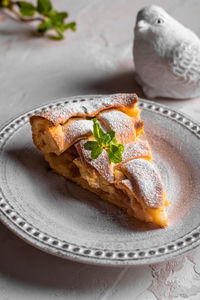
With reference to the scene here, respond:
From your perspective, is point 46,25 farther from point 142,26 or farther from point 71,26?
point 142,26

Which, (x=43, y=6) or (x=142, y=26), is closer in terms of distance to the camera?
(x=142, y=26)

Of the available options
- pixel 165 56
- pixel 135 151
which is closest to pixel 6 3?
pixel 165 56

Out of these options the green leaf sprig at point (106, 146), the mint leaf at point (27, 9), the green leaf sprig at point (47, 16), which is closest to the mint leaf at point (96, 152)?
the green leaf sprig at point (106, 146)

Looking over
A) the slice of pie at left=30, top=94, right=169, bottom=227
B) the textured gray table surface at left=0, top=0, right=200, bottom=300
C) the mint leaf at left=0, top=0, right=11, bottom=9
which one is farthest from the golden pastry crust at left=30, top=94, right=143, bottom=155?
the mint leaf at left=0, top=0, right=11, bottom=9

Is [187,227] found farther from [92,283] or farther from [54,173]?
[54,173]

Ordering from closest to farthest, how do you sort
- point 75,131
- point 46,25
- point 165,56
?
point 75,131 < point 165,56 < point 46,25
